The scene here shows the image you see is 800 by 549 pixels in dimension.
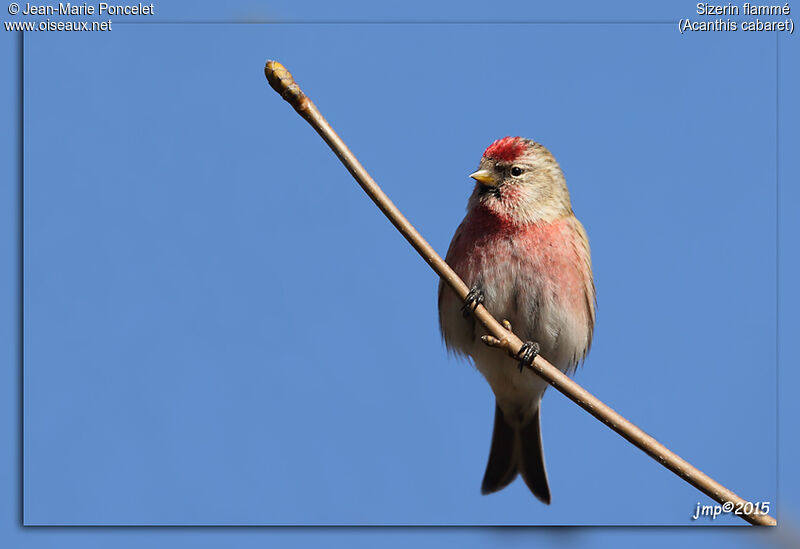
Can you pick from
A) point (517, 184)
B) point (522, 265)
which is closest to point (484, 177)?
point (517, 184)

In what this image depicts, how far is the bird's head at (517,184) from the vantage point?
4797mm

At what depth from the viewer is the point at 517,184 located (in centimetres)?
488

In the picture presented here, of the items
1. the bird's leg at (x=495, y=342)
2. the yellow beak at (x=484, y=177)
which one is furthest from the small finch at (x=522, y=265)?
the bird's leg at (x=495, y=342)

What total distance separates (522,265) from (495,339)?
160cm

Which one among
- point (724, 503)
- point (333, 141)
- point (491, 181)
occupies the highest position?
point (491, 181)

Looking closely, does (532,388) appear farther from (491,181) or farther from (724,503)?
(724,503)

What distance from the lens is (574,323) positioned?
4941 mm

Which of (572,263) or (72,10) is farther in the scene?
(572,263)

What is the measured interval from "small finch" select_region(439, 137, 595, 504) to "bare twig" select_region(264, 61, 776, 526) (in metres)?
1.32

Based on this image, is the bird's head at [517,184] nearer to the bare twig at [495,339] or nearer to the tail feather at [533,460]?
the tail feather at [533,460]

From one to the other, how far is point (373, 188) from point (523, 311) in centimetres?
217

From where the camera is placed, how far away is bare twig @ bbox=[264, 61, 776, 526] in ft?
8.42

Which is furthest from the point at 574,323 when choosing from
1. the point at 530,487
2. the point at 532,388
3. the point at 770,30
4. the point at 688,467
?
the point at 688,467

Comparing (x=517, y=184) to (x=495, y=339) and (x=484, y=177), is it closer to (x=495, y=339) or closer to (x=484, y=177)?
(x=484, y=177)
